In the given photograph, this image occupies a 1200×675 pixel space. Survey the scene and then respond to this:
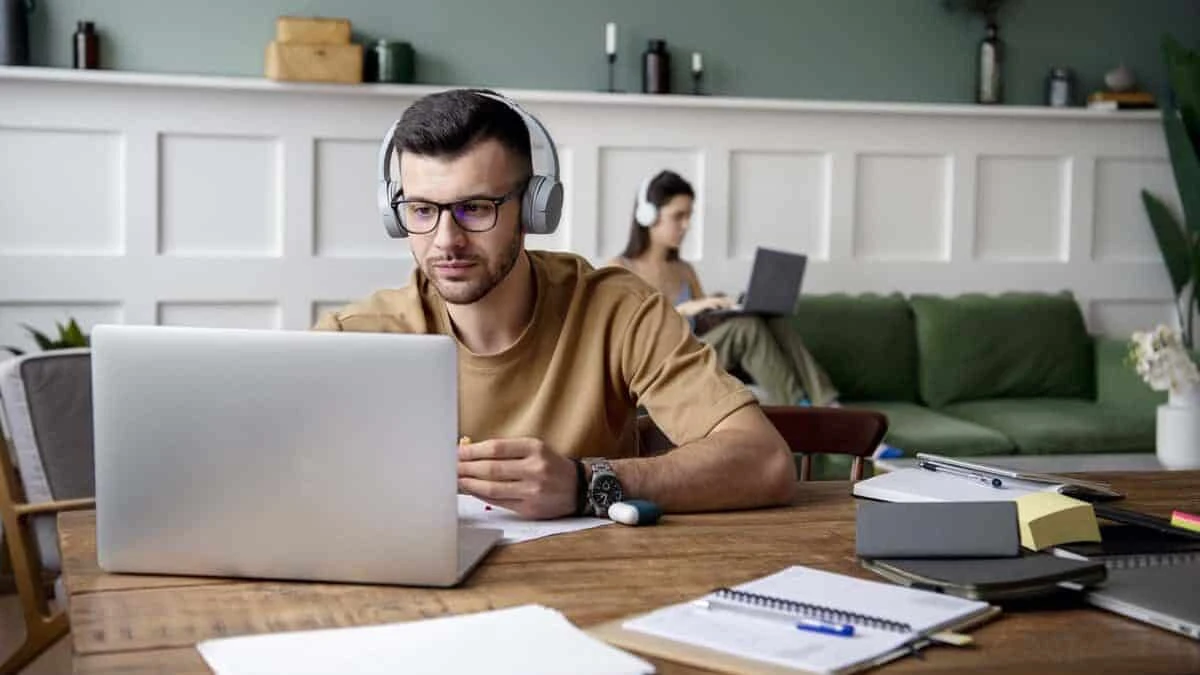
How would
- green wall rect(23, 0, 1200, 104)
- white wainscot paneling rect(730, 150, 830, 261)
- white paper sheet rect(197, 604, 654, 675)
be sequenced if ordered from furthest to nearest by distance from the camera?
white wainscot paneling rect(730, 150, 830, 261)
green wall rect(23, 0, 1200, 104)
white paper sheet rect(197, 604, 654, 675)

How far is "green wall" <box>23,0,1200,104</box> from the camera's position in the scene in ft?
15.8

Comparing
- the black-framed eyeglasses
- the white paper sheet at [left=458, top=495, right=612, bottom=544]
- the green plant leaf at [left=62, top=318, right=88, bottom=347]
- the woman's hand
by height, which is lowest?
the white paper sheet at [left=458, top=495, right=612, bottom=544]

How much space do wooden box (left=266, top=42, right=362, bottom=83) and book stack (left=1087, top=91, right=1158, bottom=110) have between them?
2.71 m

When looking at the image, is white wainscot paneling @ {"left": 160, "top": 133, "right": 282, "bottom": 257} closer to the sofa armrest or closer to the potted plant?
the potted plant

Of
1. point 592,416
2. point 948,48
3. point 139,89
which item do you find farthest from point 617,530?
point 948,48

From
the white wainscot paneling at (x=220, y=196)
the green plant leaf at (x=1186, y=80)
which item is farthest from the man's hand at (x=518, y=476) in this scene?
the green plant leaf at (x=1186, y=80)

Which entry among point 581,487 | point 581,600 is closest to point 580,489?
point 581,487

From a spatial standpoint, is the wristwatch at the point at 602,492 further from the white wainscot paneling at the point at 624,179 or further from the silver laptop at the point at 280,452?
the white wainscot paneling at the point at 624,179

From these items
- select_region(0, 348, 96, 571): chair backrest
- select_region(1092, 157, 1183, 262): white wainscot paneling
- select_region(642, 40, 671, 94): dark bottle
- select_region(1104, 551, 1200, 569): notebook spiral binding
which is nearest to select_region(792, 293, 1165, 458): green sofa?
select_region(1092, 157, 1183, 262): white wainscot paneling

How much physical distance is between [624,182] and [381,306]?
3.08 meters

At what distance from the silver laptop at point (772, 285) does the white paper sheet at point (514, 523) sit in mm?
3119

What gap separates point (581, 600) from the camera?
1380mm

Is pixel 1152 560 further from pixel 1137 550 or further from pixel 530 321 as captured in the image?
pixel 530 321

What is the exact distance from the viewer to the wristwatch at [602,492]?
175 cm
